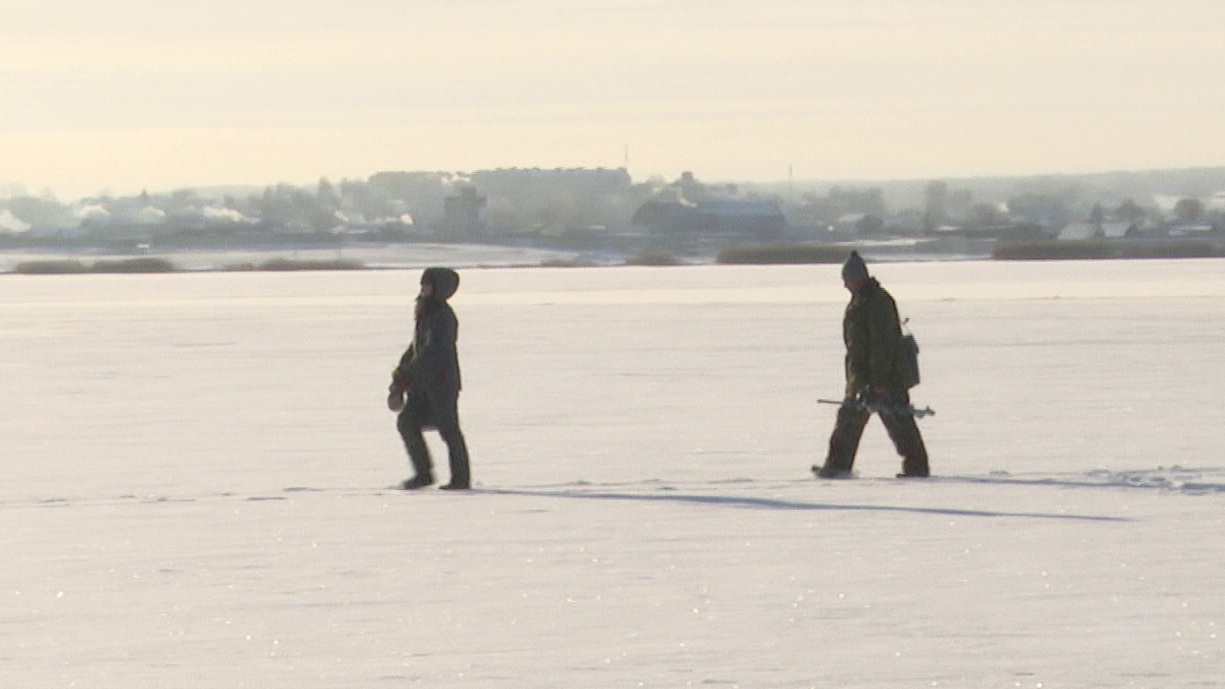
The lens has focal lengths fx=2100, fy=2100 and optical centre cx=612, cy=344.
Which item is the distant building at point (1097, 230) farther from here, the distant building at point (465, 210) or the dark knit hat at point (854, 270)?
the dark knit hat at point (854, 270)

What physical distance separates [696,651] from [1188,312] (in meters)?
23.4

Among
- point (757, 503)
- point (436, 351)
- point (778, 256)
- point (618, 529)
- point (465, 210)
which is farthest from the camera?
point (465, 210)

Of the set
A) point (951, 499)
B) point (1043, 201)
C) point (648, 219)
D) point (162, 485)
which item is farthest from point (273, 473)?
point (1043, 201)

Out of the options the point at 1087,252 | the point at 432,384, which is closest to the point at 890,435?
the point at 432,384

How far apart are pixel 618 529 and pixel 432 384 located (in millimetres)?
1851

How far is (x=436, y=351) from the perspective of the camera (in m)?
9.98

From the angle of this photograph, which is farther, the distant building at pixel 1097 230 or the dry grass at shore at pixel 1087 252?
the distant building at pixel 1097 230

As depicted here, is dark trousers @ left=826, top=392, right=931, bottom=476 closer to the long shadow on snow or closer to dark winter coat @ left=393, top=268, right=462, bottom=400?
the long shadow on snow

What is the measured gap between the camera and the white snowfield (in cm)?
580

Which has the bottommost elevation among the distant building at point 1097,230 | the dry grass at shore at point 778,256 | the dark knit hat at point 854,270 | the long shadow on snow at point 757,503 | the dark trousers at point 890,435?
the distant building at point 1097,230

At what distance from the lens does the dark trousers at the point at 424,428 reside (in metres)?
10.1

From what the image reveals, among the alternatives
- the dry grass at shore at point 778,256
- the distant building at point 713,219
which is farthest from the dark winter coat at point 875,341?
the distant building at point 713,219

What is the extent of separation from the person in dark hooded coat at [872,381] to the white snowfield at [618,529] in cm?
22

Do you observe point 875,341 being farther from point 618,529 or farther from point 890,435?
point 618,529
